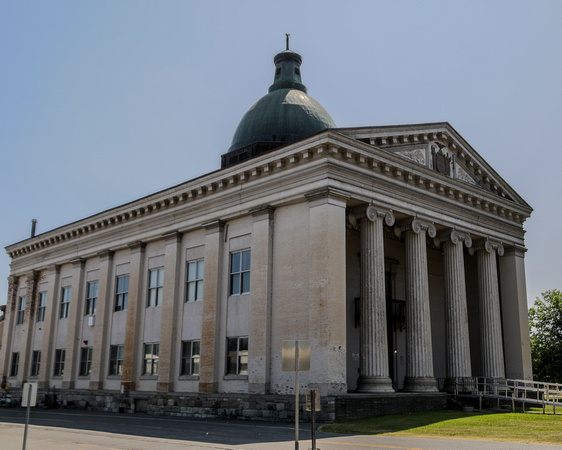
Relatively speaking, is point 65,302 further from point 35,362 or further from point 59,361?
point 35,362

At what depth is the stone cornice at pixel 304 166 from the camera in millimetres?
24781

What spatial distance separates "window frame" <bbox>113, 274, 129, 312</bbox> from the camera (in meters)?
34.7

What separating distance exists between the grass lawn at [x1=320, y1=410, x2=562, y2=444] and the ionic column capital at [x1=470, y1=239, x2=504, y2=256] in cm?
1037

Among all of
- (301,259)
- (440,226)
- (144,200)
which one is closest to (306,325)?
(301,259)

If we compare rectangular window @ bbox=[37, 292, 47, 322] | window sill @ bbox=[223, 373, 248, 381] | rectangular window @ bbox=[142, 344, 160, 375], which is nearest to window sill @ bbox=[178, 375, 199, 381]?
window sill @ bbox=[223, 373, 248, 381]

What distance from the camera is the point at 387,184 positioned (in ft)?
87.4

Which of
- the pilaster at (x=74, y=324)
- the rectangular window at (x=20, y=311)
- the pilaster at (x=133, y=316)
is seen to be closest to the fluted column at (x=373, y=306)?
the pilaster at (x=133, y=316)

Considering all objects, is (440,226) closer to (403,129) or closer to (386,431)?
(403,129)

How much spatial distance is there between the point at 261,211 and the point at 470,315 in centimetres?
1556

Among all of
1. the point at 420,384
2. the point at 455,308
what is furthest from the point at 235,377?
the point at 455,308

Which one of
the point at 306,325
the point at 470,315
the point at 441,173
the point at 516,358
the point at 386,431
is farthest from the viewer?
the point at 470,315

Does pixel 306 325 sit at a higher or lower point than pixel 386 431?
higher

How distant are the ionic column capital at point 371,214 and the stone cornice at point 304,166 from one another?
1.40m

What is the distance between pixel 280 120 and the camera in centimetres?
3450
